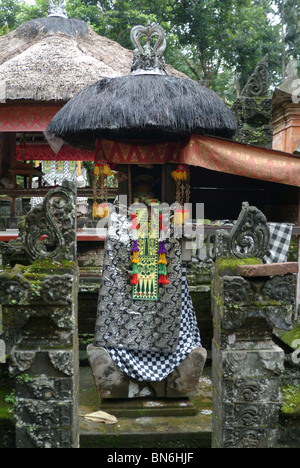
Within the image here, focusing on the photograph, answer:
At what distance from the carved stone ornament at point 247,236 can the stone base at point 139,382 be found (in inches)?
63.7

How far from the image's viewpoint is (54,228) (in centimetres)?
303

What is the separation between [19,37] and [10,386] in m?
9.95

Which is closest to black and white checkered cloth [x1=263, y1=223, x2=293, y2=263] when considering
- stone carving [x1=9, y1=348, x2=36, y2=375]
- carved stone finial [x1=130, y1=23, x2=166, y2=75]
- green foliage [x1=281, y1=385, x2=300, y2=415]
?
green foliage [x1=281, y1=385, x2=300, y2=415]

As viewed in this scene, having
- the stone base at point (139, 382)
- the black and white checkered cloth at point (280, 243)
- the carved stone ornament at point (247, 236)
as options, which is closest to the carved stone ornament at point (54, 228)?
the carved stone ornament at point (247, 236)

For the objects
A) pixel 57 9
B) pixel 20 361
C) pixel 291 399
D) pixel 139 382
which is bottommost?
pixel 139 382

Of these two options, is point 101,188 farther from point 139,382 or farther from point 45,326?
point 45,326

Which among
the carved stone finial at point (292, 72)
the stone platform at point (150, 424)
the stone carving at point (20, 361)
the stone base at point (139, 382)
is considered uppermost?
the carved stone finial at point (292, 72)

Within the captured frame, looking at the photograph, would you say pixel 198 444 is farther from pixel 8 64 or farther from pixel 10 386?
pixel 8 64

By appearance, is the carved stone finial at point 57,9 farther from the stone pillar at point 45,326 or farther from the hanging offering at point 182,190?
the stone pillar at point 45,326

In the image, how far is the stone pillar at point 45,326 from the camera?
2.89 m

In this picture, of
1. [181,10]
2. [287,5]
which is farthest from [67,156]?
[287,5]

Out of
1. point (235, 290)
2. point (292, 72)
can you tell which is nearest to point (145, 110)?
point (292, 72)

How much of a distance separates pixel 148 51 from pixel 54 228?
148 inches

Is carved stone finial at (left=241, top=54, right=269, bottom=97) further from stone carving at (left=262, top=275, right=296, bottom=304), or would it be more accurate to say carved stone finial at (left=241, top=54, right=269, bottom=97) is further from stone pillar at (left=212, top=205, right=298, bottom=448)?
stone carving at (left=262, top=275, right=296, bottom=304)
